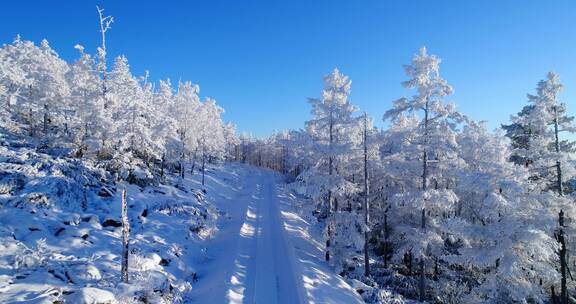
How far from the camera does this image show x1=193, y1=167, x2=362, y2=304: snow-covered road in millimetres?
16344

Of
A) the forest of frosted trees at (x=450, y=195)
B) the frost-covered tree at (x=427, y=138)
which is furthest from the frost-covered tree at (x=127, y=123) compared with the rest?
the frost-covered tree at (x=427, y=138)

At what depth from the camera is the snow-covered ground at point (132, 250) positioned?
13047 millimetres

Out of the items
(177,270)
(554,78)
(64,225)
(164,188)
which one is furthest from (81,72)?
(554,78)

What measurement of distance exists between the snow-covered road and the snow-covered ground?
9 cm

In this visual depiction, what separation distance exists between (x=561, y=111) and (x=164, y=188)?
3232cm

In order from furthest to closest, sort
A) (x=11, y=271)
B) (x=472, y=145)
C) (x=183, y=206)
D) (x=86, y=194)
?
(x=472, y=145) → (x=183, y=206) → (x=86, y=194) → (x=11, y=271)

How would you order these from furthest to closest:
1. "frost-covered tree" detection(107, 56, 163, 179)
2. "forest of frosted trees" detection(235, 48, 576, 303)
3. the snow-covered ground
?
1. "frost-covered tree" detection(107, 56, 163, 179)
2. "forest of frosted trees" detection(235, 48, 576, 303)
3. the snow-covered ground

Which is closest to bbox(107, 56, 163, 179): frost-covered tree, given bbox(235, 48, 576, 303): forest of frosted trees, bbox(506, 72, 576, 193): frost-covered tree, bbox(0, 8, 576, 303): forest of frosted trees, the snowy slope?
bbox(0, 8, 576, 303): forest of frosted trees

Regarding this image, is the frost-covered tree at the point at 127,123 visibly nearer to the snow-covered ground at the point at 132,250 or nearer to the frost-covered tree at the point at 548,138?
the snow-covered ground at the point at 132,250

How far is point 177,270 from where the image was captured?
1825cm

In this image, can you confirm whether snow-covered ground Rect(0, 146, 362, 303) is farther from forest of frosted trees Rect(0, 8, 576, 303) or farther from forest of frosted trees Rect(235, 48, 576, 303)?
forest of frosted trees Rect(235, 48, 576, 303)

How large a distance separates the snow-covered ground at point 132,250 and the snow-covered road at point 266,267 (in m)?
0.09

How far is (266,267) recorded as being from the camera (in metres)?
20.5

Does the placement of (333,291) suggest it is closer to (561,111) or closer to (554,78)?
(561,111)
